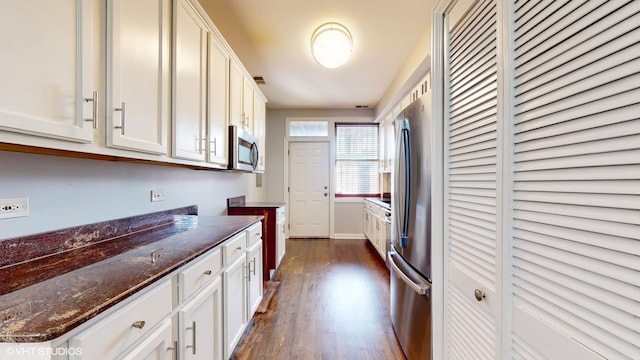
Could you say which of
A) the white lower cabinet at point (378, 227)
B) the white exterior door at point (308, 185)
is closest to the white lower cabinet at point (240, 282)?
the white lower cabinet at point (378, 227)

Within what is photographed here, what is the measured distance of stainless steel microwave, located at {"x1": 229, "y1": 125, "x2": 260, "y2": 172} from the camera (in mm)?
2584

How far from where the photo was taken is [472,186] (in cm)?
111

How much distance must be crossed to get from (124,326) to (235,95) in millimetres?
2272

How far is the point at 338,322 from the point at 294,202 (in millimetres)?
3472

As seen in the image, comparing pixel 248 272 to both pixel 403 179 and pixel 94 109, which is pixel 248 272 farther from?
pixel 94 109

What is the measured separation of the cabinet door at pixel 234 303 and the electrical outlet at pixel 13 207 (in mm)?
932

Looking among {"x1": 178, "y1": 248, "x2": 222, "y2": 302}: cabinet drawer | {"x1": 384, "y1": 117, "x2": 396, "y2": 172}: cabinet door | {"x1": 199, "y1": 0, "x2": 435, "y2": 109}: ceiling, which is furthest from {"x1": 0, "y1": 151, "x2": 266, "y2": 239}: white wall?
{"x1": 384, "y1": 117, "x2": 396, "y2": 172}: cabinet door

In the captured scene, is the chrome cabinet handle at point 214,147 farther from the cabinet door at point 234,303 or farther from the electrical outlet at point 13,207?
the electrical outlet at point 13,207

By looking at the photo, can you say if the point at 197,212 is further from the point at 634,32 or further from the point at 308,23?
the point at 634,32

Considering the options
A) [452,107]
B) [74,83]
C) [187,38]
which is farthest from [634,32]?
[187,38]

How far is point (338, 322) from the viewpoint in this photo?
2.39 m

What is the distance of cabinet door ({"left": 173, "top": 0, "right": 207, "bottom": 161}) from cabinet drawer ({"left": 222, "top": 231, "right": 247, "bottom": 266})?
2.00ft

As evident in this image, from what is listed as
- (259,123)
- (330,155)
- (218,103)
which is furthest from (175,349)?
(330,155)

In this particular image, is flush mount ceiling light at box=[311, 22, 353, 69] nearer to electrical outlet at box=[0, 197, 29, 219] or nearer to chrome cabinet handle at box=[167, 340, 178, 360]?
electrical outlet at box=[0, 197, 29, 219]
